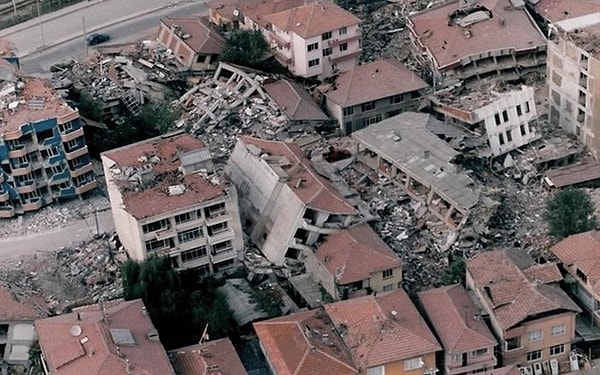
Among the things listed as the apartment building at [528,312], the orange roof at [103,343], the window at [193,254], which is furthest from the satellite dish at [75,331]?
the apartment building at [528,312]

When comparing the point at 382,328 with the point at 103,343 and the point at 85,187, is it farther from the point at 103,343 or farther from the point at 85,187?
the point at 85,187

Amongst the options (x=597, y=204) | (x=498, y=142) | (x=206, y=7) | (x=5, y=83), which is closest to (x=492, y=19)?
(x=498, y=142)

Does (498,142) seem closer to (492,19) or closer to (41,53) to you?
(492,19)

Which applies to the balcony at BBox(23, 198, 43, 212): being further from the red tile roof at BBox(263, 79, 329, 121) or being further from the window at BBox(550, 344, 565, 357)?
the window at BBox(550, 344, 565, 357)

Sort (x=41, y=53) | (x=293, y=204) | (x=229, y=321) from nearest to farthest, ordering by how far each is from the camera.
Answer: (x=229, y=321) < (x=293, y=204) < (x=41, y=53)

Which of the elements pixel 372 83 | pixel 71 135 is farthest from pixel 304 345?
pixel 372 83

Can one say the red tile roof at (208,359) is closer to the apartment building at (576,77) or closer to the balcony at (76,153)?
the balcony at (76,153)
